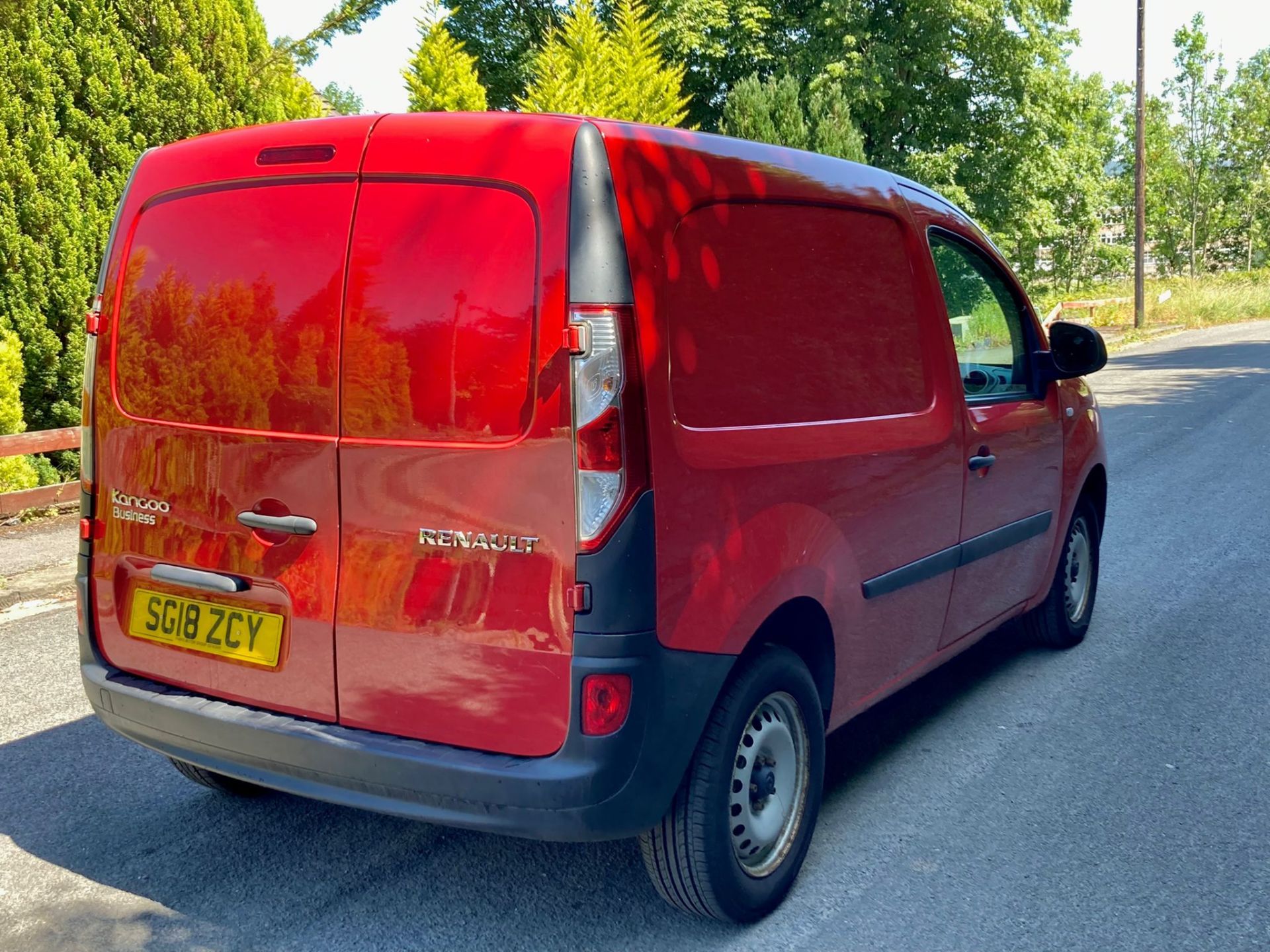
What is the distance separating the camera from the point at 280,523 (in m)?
2.98

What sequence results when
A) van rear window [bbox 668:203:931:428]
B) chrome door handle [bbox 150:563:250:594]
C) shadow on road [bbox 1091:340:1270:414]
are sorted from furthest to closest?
1. shadow on road [bbox 1091:340:1270:414]
2. chrome door handle [bbox 150:563:250:594]
3. van rear window [bbox 668:203:931:428]

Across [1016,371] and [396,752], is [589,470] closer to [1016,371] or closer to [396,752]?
[396,752]

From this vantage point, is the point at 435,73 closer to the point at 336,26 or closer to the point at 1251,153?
the point at 336,26

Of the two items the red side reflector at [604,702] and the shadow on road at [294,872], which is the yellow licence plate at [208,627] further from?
the red side reflector at [604,702]

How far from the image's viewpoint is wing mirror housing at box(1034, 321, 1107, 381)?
4879 mm

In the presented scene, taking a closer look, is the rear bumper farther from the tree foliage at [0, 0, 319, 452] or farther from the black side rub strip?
the tree foliage at [0, 0, 319, 452]

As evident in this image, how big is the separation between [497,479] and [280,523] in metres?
0.62

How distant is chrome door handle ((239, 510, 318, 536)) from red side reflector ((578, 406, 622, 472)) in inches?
28.9

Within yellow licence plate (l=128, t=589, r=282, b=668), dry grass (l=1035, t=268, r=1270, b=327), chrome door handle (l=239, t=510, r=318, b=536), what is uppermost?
dry grass (l=1035, t=268, r=1270, b=327)

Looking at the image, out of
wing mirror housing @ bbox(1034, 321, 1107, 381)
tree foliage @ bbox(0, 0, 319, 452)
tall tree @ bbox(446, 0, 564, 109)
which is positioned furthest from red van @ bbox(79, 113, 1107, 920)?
tall tree @ bbox(446, 0, 564, 109)

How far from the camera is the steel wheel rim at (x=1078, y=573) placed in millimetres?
5488

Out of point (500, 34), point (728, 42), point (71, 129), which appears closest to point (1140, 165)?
point (728, 42)

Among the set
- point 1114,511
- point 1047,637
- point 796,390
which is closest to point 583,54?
point 1114,511

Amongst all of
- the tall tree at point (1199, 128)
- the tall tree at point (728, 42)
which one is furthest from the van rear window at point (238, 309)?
the tall tree at point (1199, 128)
